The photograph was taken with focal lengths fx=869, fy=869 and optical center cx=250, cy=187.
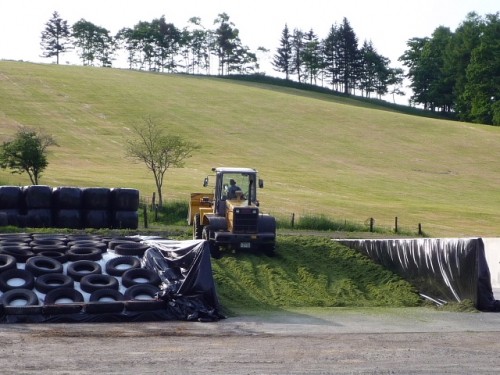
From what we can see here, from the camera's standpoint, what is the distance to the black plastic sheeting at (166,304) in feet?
53.8

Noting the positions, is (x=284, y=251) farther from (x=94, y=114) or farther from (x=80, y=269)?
(x=94, y=114)

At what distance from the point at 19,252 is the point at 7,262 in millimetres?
933

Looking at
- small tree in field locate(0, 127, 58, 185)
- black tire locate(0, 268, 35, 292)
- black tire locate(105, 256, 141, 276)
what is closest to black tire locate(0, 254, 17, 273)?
black tire locate(0, 268, 35, 292)

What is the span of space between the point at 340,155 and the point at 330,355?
54.0 m

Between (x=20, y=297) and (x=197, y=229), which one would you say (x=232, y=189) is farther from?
(x=20, y=297)

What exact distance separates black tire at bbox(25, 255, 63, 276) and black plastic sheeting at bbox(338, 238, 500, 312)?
Result: 347 inches

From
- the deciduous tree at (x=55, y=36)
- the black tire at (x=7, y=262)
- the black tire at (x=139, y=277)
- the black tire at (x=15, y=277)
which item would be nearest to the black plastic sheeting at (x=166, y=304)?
the black tire at (x=139, y=277)

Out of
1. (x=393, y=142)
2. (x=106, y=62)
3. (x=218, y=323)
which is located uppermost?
(x=106, y=62)

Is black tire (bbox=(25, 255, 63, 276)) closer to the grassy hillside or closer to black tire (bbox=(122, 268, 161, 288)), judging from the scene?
black tire (bbox=(122, 268, 161, 288))

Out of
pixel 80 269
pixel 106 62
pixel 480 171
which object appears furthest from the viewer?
pixel 106 62

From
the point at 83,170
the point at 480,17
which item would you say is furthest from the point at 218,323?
the point at 480,17

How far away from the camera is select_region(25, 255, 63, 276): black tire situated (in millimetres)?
18453

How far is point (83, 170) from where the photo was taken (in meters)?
52.8

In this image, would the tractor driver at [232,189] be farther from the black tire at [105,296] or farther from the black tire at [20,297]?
the black tire at [20,297]
